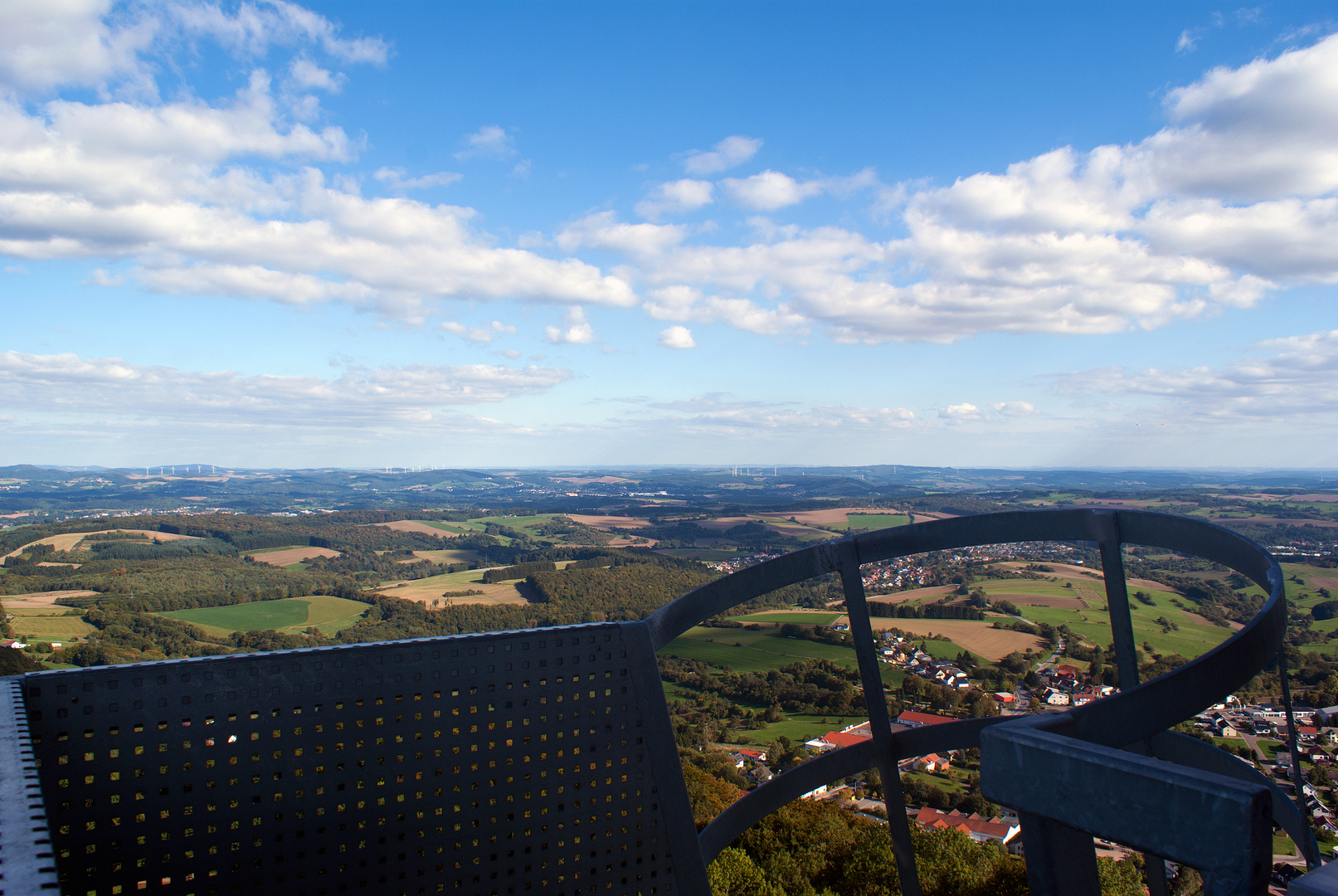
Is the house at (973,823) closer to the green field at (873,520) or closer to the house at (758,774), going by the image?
the house at (758,774)

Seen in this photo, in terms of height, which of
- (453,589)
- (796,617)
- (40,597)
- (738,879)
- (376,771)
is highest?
(376,771)

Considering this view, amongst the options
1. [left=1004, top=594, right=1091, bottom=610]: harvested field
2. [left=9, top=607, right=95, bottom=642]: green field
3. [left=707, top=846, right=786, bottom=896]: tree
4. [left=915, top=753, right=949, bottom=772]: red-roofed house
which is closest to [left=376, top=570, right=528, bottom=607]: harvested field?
[left=9, top=607, right=95, bottom=642]: green field

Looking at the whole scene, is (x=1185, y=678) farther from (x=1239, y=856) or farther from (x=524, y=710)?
(x=524, y=710)

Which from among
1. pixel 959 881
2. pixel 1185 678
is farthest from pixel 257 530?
pixel 1185 678

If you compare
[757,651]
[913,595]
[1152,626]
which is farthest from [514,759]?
[913,595]

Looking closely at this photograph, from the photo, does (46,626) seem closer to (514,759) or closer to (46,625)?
(46,625)

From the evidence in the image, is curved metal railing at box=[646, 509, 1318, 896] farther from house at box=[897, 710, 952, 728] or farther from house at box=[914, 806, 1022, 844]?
house at box=[897, 710, 952, 728]
